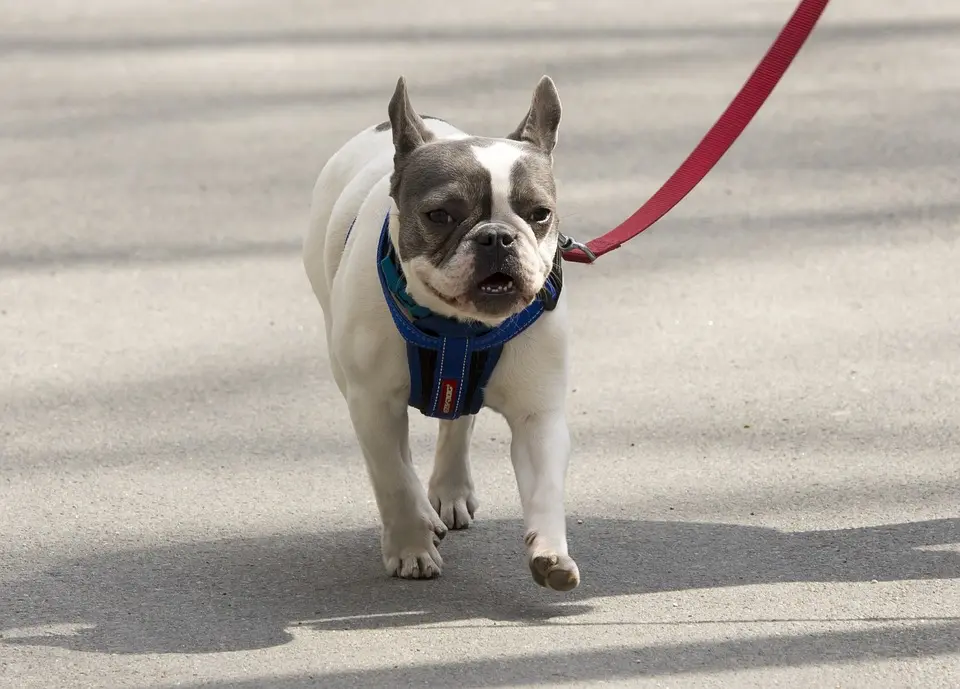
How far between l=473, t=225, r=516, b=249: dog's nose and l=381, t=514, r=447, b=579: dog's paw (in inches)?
41.5

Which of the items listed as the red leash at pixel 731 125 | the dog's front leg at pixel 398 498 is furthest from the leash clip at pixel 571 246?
the dog's front leg at pixel 398 498

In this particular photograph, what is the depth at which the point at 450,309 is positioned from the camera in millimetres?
4414

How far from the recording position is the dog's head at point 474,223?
167 inches

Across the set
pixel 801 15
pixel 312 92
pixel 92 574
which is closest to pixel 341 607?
pixel 92 574

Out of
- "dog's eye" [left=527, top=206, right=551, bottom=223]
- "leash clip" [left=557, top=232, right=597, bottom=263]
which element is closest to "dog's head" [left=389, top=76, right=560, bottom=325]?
"dog's eye" [left=527, top=206, right=551, bottom=223]

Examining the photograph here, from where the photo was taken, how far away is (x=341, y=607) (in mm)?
4742

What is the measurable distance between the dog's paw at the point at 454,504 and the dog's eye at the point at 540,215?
50.2 inches

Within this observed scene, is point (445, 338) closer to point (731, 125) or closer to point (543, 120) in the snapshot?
point (543, 120)

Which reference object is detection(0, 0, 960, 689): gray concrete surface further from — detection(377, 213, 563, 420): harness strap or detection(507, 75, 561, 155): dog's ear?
detection(507, 75, 561, 155): dog's ear

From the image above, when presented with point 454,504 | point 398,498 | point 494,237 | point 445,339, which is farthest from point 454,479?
point 494,237

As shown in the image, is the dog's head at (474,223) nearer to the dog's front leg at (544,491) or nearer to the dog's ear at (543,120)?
the dog's ear at (543,120)

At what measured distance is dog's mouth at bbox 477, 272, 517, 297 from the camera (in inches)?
167

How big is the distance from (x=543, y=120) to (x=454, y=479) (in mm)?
1304

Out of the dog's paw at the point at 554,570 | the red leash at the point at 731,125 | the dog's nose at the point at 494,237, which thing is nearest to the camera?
the dog's nose at the point at 494,237
